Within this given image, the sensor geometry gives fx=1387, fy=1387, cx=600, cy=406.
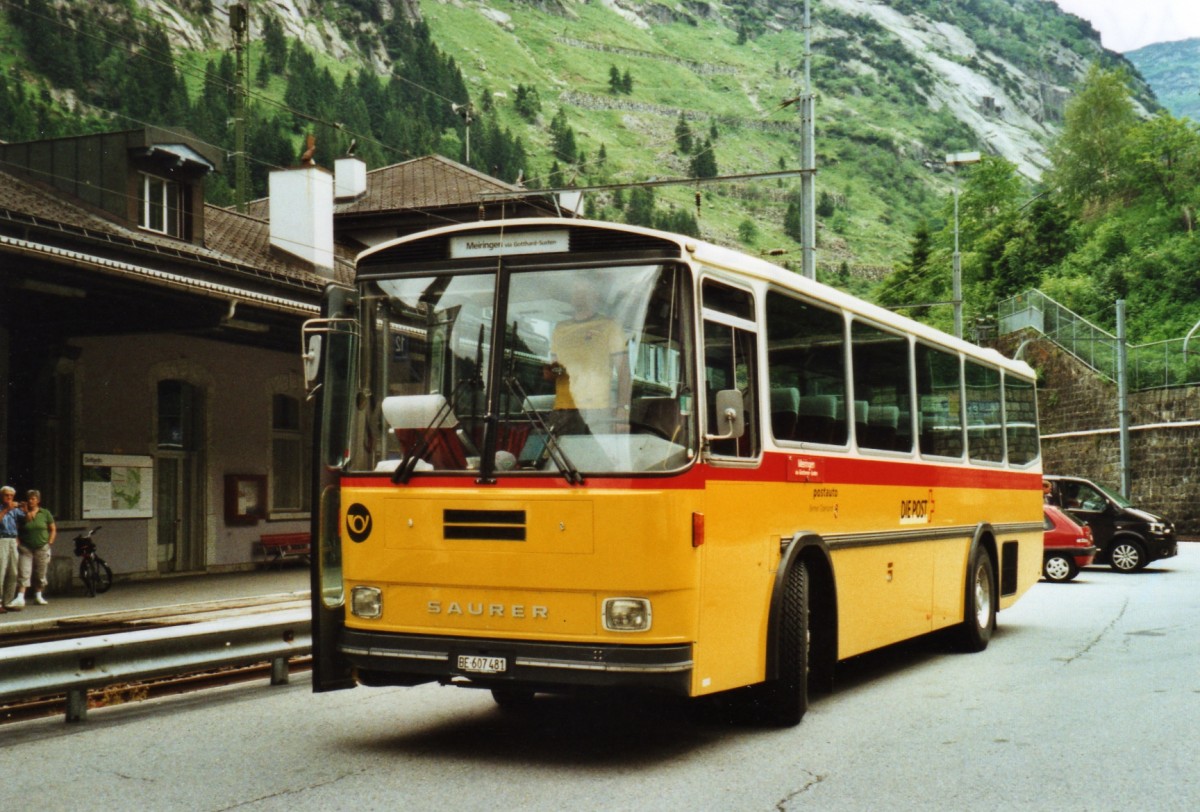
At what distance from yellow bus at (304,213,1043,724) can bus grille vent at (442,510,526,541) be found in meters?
0.01

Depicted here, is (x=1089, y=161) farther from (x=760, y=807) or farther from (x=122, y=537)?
(x=760, y=807)

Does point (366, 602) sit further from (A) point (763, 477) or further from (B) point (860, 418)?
(B) point (860, 418)

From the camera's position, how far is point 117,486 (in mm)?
21109

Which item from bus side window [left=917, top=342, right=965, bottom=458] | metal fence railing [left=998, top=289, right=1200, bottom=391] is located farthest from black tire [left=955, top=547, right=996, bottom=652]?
metal fence railing [left=998, top=289, right=1200, bottom=391]

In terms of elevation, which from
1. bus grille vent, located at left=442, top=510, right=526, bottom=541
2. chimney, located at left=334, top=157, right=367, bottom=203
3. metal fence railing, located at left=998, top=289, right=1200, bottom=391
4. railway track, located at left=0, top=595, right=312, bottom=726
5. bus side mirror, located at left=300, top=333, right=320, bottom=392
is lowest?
railway track, located at left=0, top=595, right=312, bottom=726

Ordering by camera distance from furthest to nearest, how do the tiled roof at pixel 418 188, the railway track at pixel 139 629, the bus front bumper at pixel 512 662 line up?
the tiled roof at pixel 418 188, the railway track at pixel 139 629, the bus front bumper at pixel 512 662

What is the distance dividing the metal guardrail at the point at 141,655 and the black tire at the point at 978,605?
5782 mm

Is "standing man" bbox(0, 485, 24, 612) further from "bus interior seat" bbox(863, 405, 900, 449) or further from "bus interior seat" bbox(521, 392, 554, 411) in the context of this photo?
"bus interior seat" bbox(521, 392, 554, 411)

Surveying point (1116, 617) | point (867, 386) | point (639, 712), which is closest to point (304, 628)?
point (639, 712)

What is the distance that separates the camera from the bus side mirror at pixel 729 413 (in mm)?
7117

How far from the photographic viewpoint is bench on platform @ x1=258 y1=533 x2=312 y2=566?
24594 mm

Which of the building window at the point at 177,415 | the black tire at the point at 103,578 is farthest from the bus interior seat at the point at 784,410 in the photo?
the building window at the point at 177,415

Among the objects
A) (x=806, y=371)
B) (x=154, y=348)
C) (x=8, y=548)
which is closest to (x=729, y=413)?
(x=806, y=371)

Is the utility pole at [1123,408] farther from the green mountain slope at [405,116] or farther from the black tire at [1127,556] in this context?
the green mountain slope at [405,116]
